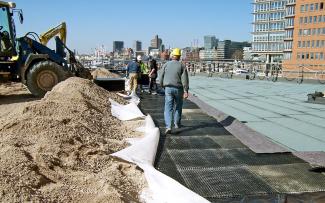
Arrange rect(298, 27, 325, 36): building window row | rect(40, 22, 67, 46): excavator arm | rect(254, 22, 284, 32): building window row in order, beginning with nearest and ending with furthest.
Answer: rect(40, 22, 67, 46): excavator arm, rect(298, 27, 325, 36): building window row, rect(254, 22, 284, 32): building window row

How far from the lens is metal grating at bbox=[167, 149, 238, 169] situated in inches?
201

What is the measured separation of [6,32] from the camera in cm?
1240

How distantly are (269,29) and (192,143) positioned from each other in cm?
10294

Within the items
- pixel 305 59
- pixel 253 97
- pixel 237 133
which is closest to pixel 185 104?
pixel 253 97

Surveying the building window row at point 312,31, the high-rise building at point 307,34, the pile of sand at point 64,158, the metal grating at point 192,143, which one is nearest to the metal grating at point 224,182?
the pile of sand at point 64,158

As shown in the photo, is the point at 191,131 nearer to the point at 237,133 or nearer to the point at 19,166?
the point at 237,133

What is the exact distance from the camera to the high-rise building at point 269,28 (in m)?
99.6

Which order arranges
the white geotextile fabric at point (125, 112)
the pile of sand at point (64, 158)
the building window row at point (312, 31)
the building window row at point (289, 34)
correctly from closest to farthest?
the pile of sand at point (64, 158) < the white geotextile fabric at point (125, 112) < the building window row at point (312, 31) < the building window row at point (289, 34)

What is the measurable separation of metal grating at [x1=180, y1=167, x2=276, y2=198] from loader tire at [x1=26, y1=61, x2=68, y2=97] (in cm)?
887

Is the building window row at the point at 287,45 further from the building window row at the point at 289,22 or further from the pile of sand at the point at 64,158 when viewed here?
the pile of sand at the point at 64,158

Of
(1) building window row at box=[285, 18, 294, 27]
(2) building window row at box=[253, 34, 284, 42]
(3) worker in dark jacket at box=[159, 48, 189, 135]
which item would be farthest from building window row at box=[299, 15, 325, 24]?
(3) worker in dark jacket at box=[159, 48, 189, 135]

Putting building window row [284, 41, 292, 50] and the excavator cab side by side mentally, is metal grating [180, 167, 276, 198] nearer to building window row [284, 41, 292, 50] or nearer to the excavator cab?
the excavator cab

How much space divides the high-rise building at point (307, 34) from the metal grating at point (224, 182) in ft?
255

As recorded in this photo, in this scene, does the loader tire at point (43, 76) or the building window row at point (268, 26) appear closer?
the loader tire at point (43, 76)
